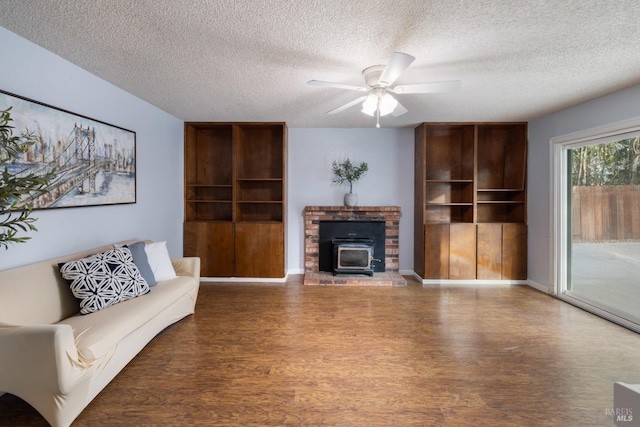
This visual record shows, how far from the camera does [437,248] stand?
4582mm

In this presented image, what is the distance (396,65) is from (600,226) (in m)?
3.20

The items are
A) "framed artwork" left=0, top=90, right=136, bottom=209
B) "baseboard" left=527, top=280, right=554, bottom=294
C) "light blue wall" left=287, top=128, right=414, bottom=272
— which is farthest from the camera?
"light blue wall" left=287, top=128, right=414, bottom=272

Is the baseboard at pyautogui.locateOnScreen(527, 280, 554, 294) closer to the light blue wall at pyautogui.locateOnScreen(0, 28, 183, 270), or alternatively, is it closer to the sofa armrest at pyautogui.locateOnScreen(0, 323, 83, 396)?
the sofa armrest at pyautogui.locateOnScreen(0, 323, 83, 396)

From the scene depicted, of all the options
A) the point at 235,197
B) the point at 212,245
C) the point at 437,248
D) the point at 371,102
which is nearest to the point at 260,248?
the point at 212,245

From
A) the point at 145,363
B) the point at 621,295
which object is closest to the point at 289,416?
the point at 145,363

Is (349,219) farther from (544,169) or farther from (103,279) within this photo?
(103,279)

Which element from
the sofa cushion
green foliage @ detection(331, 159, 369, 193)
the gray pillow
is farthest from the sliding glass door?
the gray pillow

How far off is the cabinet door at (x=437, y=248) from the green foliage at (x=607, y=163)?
5.57 feet

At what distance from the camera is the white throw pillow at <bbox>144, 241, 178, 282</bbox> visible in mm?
3055

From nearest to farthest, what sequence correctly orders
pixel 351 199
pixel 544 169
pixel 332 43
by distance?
pixel 332 43
pixel 544 169
pixel 351 199

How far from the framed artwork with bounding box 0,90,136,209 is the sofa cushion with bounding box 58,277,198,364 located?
912 mm

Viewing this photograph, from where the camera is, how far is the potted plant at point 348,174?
4.88 m

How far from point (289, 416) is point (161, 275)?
1.98 m

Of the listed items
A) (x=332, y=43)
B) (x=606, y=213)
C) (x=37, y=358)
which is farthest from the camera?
(x=606, y=213)
